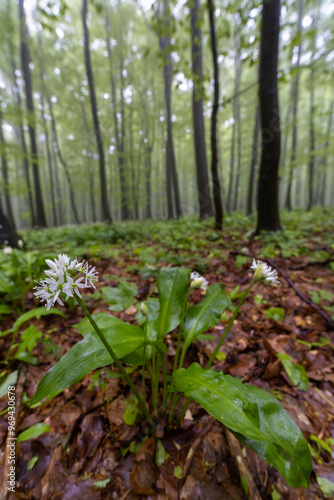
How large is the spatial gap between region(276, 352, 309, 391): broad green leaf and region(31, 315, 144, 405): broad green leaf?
1000mm

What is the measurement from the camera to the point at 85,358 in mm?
788

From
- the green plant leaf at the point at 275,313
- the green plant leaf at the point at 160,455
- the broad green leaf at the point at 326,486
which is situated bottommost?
the broad green leaf at the point at 326,486

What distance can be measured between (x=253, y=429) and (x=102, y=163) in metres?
8.47

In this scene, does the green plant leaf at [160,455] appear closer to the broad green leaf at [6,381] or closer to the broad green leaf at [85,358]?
the broad green leaf at [85,358]

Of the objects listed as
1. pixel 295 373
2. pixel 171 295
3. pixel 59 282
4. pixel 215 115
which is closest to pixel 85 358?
pixel 59 282

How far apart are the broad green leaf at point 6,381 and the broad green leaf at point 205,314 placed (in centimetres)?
116

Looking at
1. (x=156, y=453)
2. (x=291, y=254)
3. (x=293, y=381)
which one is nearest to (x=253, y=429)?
(x=156, y=453)

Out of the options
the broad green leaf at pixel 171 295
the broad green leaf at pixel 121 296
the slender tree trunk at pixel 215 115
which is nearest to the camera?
the broad green leaf at pixel 171 295

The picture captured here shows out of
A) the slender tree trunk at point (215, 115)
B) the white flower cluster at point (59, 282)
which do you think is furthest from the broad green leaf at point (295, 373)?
the slender tree trunk at point (215, 115)

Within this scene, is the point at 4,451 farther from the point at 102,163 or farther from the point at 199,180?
the point at 102,163

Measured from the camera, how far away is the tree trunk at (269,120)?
11.8ft

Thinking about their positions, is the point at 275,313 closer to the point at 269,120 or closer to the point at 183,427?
the point at 183,427

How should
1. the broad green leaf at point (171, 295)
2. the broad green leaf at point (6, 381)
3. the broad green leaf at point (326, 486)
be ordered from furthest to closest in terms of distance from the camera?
the broad green leaf at point (6, 381)
the broad green leaf at point (171, 295)
the broad green leaf at point (326, 486)

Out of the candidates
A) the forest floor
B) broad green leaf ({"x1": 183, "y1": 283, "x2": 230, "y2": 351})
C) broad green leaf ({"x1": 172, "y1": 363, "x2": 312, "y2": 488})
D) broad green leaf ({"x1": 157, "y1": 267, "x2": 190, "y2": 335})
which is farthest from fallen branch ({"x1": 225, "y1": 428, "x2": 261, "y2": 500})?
broad green leaf ({"x1": 157, "y1": 267, "x2": 190, "y2": 335})
